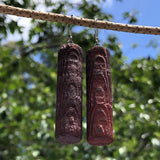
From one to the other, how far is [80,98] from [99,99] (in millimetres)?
130

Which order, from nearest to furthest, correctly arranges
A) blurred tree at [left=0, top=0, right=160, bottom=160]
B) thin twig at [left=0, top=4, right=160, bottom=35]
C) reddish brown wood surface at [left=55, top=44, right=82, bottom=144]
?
reddish brown wood surface at [left=55, top=44, right=82, bottom=144]
thin twig at [left=0, top=4, right=160, bottom=35]
blurred tree at [left=0, top=0, right=160, bottom=160]

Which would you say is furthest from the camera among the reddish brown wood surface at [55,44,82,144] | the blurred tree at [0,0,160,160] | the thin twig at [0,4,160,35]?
the blurred tree at [0,0,160,160]

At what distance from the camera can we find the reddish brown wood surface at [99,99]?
8.78 feet

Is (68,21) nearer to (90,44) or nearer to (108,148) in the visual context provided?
(90,44)

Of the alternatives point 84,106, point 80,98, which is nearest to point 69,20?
point 80,98

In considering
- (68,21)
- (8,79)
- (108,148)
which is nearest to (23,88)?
(8,79)

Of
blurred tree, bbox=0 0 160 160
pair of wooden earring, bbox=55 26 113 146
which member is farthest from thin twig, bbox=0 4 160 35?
blurred tree, bbox=0 0 160 160

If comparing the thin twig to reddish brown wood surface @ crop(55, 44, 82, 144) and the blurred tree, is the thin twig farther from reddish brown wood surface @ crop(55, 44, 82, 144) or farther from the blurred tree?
the blurred tree

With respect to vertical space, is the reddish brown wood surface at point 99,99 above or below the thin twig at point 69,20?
below

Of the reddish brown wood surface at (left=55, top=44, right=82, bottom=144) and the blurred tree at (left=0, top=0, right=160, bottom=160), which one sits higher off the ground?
the blurred tree at (left=0, top=0, right=160, bottom=160)

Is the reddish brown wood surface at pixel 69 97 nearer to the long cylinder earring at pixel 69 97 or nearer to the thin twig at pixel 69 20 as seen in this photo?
the long cylinder earring at pixel 69 97

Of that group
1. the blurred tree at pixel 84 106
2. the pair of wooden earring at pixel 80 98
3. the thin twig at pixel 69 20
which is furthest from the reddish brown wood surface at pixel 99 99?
the blurred tree at pixel 84 106

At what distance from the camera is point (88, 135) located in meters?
2.68

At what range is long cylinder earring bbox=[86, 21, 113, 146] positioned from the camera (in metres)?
2.68
